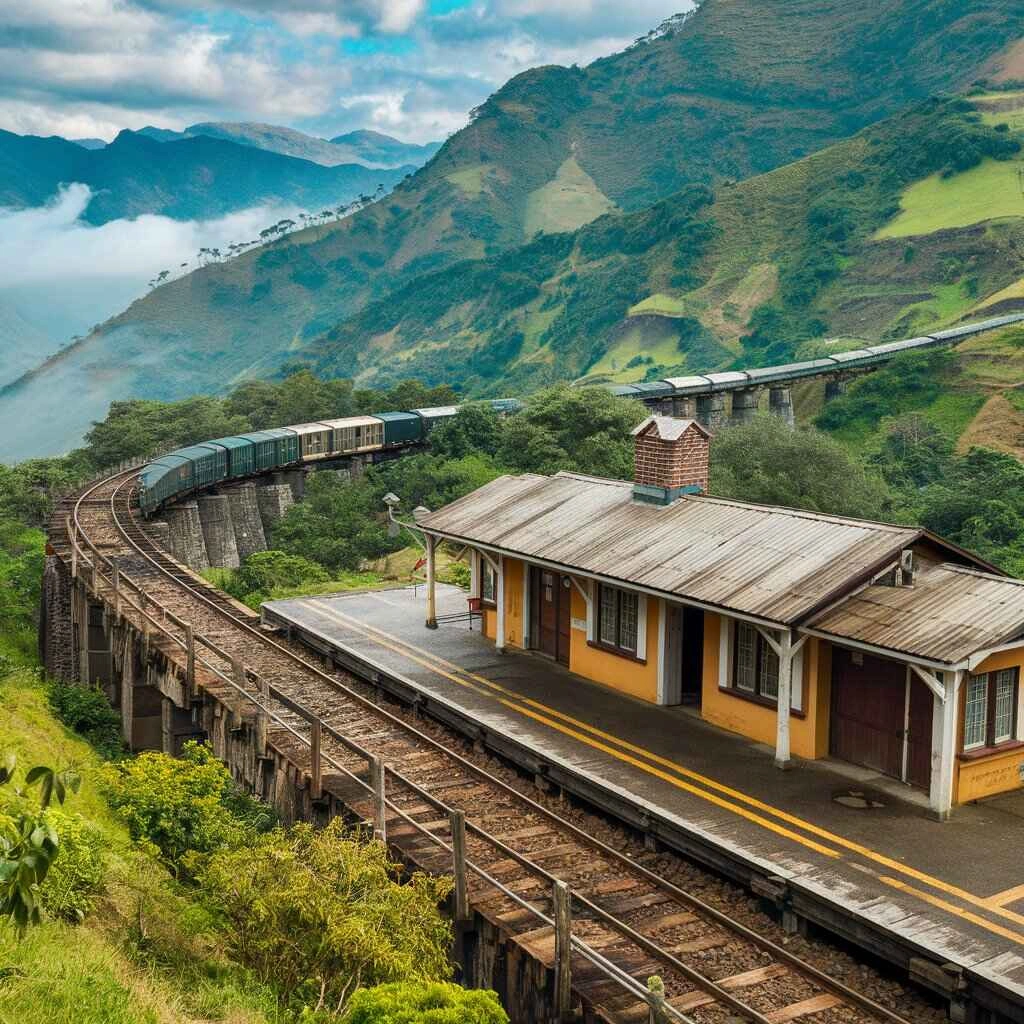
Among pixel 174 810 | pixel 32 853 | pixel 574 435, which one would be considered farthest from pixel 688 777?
pixel 574 435

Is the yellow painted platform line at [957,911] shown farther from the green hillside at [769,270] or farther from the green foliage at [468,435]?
the green hillside at [769,270]

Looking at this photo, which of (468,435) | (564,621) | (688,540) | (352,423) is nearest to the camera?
(688,540)

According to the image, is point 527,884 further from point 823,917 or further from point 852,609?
point 852,609

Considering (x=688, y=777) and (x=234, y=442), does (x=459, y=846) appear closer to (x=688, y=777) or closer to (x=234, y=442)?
(x=688, y=777)

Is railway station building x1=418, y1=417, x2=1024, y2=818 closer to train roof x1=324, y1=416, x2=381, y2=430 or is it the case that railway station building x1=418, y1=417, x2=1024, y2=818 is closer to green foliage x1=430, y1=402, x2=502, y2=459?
green foliage x1=430, y1=402, x2=502, y2=459

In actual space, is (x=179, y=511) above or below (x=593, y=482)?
below

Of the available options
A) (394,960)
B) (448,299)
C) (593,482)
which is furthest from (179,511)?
(448,299)

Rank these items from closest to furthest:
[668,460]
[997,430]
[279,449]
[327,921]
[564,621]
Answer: [327,921], [668,460], [564,621], [279,449], [997,430]

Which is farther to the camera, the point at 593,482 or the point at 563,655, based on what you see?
the point at 593,482
